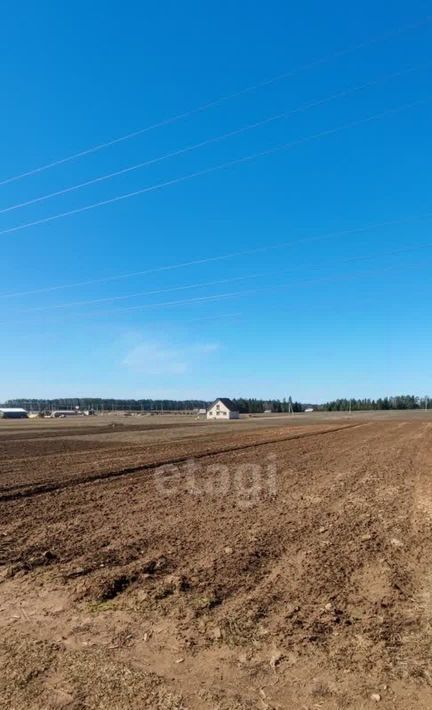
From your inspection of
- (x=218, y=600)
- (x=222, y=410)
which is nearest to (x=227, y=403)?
(x=222, y=410)

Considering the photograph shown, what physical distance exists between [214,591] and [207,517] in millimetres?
3199

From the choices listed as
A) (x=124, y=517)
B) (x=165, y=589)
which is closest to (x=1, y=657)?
(x=165, y=589)

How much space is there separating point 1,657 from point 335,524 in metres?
5.16

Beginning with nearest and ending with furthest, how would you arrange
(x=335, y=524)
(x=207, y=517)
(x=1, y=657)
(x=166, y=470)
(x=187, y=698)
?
1. (x=187, y=698)
2. (x=1, y=657)
3. (x=335, y=524)
4. (x=207, y=517)
5. (x=166, y=470)

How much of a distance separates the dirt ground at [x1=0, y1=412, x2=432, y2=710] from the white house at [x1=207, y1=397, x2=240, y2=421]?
330 ft

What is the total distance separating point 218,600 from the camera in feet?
15.7

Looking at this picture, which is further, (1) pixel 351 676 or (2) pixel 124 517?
(2) pixel 124 517

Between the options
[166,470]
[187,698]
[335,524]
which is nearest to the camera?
[187,698]

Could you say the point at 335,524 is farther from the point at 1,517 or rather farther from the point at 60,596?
the point at 1,517

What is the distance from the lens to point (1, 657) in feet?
12.4

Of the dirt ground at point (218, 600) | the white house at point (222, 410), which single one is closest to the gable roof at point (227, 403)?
the white house at point (222, 410)

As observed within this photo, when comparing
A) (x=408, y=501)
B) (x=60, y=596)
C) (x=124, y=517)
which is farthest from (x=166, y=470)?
(x=60, y=596)

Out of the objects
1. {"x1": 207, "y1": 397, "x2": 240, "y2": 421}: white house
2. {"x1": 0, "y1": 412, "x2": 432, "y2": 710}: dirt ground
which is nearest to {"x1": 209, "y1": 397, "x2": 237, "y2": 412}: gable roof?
{"x1": 207, "y1": 397, "x2": 240, "y2": 421}: white house

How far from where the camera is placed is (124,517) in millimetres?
8406
